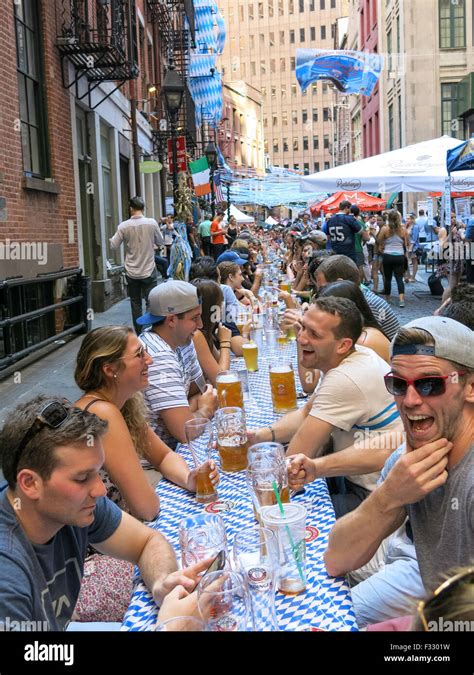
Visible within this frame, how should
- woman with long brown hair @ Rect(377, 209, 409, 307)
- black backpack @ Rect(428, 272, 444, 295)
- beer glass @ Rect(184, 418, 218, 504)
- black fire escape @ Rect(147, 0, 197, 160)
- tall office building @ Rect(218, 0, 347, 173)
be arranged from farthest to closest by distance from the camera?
A: tall office building @ Rect(218, 0, 347, 173) → black fire escape @ Rect(147, 0, 197, 160) → black backpack @ Rect(428, 272, 444, 295) → woman with long brown hair @ Rect(377, 209, 409, 307) → beer glass @ Rect(184, 418, 218, 504)

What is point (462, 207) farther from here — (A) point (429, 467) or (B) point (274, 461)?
(A) point (429, 467)

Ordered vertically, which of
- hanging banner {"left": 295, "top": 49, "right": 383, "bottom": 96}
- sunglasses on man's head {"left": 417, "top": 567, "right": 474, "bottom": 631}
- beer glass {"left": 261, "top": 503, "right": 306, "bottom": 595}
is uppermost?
hanging banner {"left": 295, "top": 49, "right": 383, "bottom": 96}

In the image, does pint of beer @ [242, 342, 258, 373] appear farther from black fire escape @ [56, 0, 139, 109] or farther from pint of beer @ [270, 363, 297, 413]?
black fire escape @ [56, 0, 139, 109]

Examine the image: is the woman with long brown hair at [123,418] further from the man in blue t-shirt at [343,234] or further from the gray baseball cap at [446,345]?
the man in blue t-shirt at [343,234]

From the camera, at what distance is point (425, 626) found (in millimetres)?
1053

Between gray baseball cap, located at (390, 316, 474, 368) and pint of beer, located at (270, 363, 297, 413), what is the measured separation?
5.98 feet

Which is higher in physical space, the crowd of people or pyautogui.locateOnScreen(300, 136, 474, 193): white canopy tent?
pyautogui.locateOnScreen(300, 136, 474, 193): white canopy tent

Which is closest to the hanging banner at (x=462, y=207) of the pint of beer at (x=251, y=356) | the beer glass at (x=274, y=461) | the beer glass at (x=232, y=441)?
the pint of beer at (x=251, y=356)

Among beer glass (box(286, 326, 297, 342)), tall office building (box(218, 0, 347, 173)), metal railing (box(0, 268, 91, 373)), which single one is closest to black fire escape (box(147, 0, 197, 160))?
metal railing (box(0, 268, 91, 373))

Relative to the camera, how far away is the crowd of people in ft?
6.25

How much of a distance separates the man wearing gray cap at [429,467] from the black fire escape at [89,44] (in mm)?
10022

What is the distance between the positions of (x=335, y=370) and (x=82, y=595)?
4.85ft
